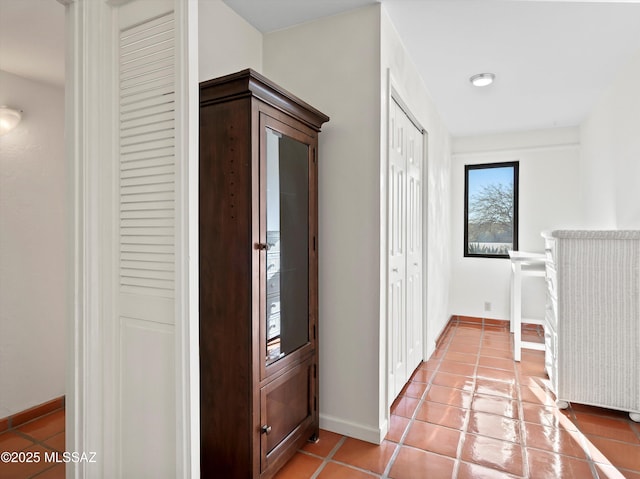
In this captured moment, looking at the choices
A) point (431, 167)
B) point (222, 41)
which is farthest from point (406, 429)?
point (222, 41)

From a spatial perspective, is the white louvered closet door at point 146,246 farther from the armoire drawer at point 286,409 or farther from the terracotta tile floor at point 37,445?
the terracotta tile floor at point 37,445

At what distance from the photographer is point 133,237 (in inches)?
54.6

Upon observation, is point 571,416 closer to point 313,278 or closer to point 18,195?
point 313,278

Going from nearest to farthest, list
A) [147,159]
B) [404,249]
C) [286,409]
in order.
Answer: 1. [147,159]
2. [286,409]
3. [404,249]

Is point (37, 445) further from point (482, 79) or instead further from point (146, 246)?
point (482, 79)

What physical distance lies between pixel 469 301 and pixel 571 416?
252 cm

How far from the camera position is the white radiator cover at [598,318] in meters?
2.34

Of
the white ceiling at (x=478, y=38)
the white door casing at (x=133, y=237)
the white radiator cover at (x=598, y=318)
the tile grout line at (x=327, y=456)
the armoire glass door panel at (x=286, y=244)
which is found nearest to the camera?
the white door casing at (x=133, y=237)

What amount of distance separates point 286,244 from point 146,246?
0.69 metres

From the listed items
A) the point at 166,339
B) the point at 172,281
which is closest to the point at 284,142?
the point at 172,281

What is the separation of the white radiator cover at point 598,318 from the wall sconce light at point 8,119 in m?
3.72

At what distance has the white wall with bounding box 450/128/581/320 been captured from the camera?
175 inches

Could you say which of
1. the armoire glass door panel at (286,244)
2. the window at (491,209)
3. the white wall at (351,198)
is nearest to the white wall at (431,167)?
the white wall at (351,198)

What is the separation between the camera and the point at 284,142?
1.83 m
